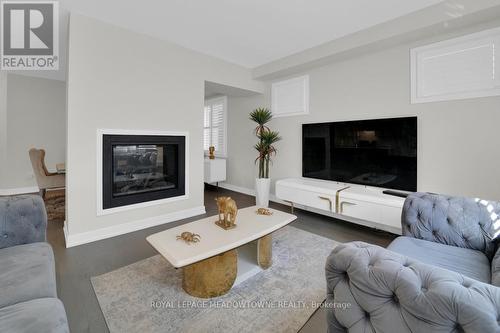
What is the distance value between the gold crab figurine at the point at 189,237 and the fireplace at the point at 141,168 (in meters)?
1.71

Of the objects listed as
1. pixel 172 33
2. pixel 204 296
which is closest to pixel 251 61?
pixel 172 33

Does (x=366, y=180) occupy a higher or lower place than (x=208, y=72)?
lower

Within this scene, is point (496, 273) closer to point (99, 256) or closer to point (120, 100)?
point (99, 256)

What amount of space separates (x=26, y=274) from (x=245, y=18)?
309 cm

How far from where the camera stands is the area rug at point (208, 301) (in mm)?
1604

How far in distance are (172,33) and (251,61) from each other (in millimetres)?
1520

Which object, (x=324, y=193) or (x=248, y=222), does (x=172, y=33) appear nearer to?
(x=248, y=222)

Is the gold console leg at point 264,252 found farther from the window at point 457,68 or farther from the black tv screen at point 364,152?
the window at point 457,68

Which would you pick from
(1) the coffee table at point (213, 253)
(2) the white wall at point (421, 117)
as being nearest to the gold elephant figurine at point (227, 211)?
(1) the coffee table at point (213, 253)

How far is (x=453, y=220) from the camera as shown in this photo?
1.82 meters

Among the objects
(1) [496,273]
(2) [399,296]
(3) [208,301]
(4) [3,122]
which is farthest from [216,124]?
(2) [399,296]

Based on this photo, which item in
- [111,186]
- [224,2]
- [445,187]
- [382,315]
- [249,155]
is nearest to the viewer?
[382,315]

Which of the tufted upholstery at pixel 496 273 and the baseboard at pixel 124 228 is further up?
the tufted upholstery at pixel 496 273

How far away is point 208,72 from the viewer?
3.99m
